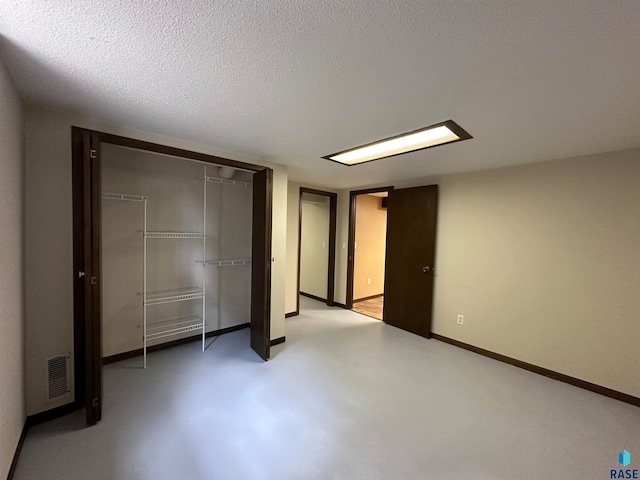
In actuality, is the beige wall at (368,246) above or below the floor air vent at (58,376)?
above

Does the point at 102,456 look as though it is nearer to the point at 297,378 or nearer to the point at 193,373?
the point at 193,373

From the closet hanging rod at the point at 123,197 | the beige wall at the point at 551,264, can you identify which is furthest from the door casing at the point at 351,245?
the closet hanging rod at the point at 123,197

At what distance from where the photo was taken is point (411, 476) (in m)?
1.51

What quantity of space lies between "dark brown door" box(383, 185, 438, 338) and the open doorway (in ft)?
2.53

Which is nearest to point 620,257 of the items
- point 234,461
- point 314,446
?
point 314,446

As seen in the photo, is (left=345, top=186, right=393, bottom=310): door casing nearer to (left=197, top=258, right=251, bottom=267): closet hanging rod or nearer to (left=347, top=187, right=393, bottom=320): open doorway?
(left=347, top=187, right=393, bottom=320): open doorway

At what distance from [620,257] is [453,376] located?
1852mm

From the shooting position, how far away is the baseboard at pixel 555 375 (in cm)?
231

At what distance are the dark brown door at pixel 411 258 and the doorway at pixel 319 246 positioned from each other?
1169 mm

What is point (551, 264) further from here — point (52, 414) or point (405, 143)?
point (52, 414)

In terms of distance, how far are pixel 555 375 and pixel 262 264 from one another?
3.23 metres

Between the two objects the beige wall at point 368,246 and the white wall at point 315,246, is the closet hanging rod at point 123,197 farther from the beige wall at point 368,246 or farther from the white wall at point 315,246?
the beige wall at point 368,246

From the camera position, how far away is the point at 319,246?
540cm

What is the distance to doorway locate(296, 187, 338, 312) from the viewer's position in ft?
16.1
